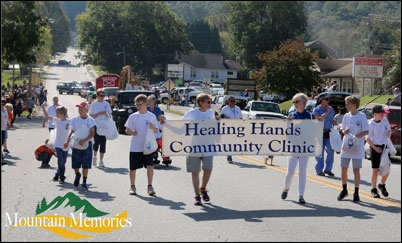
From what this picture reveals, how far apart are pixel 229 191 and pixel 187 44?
3605 inches

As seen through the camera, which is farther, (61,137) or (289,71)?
(289,71)

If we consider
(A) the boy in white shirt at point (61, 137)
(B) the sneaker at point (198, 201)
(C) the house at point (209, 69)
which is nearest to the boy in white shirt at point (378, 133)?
(B) the sneaker at point (198, 201)

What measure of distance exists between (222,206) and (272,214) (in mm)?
1006

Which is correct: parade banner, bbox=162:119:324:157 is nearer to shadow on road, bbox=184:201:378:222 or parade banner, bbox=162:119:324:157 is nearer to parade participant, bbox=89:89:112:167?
shadow on road, bbox=184:201:378:222

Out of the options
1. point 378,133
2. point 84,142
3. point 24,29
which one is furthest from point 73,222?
point 24,29

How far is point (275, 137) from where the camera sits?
1038cm

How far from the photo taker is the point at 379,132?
9.85 meters

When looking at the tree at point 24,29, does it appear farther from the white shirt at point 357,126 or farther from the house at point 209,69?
the house at point 209,69

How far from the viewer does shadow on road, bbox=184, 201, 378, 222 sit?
28.9 feet

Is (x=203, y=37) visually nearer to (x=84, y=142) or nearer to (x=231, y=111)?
(x=231, y=111)

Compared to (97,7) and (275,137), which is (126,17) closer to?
(97,7)

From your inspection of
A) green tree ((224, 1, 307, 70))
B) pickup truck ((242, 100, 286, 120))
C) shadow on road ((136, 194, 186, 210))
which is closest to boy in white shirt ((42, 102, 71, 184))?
shadow on road ((136, 194, 186, 210))

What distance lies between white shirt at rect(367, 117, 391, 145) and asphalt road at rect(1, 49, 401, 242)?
0.50 metres

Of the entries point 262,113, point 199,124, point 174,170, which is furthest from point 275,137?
point 262,113
